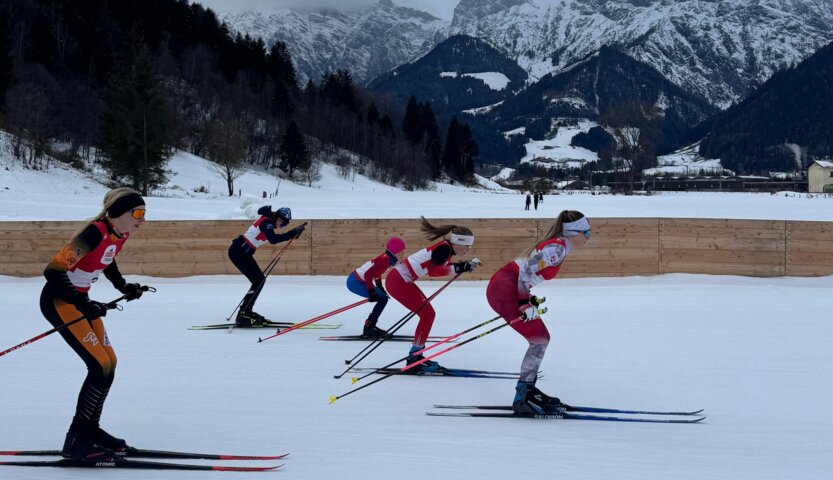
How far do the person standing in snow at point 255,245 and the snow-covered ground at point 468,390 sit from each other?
0.93 feet

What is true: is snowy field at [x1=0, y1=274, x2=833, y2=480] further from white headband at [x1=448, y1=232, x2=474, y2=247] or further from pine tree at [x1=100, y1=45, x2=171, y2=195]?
pine tree at [x1=100, y1=45, x2=171, y2=195]

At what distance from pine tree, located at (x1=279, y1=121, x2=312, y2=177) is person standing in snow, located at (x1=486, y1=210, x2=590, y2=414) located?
206 feet

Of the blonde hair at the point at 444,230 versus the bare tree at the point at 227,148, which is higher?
the bare tree at the point at 227,148

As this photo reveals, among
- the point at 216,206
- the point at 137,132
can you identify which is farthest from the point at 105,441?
the point at 137,132

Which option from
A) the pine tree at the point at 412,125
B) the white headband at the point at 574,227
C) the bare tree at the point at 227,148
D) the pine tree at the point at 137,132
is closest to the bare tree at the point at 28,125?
the pine tree at the point at 137,132

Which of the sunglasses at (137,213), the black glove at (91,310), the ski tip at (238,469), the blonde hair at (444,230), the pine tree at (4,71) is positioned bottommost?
the ski tip at (238,469)

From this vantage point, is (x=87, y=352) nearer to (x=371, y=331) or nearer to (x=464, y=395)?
(x=464, y=395)

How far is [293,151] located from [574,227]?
207 ft

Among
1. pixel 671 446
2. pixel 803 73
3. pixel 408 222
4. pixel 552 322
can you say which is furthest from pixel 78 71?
pixel 803 73

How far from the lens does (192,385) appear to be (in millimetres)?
6070

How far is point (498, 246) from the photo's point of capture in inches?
530

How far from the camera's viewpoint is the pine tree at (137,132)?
38.4 meters

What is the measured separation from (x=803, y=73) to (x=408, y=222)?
214006 millimetres

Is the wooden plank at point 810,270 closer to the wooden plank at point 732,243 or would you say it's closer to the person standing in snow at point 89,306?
the wooden plank at point 732,243
